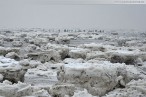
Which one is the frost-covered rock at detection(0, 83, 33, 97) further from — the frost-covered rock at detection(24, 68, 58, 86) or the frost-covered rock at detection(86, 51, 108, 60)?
Answer: the frost-covered rock at detection(86, 51, 108, 60)

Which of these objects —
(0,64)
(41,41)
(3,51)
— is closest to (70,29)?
(41,41)

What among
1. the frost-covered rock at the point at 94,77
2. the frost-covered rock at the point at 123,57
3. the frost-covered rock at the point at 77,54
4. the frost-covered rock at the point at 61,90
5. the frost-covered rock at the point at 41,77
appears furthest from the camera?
the frost-covered rock at the point at 77,54

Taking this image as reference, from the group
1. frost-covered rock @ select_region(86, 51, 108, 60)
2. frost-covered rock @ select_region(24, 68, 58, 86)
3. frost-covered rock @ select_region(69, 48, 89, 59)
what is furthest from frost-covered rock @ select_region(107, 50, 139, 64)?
frost-covered rock @ select_region(24, 68, 58, 86)

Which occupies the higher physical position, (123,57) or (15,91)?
(15,91)

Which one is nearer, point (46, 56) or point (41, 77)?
point (41, 77)

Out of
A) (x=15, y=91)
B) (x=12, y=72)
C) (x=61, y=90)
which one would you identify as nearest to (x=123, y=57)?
(x=12, y=72)

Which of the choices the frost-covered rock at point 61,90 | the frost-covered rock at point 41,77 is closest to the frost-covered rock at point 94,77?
the frost-covered rock at point 41,77

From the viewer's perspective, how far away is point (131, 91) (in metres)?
4.08

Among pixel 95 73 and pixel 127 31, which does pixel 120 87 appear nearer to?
pixel 95 73

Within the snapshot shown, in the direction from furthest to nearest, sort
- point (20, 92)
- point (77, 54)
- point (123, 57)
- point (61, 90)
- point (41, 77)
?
point (77, 54) < point (123, 57) < point (41, 77) < point (61, 90) < point (20, 92)

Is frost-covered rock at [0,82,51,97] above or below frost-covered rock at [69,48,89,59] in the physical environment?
above

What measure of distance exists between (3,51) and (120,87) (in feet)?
12.2

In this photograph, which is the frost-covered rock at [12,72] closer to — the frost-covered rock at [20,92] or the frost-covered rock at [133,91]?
the frost-covered rock at [20,92]

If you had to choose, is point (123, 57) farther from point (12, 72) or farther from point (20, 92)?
point (20, 92)
